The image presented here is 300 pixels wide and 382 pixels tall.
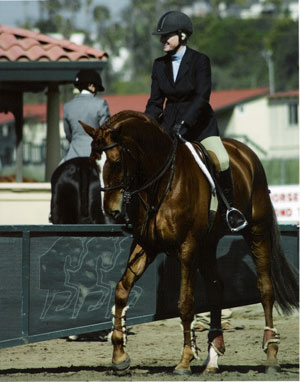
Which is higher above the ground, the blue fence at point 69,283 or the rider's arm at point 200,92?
the rider's arm at point 200,92

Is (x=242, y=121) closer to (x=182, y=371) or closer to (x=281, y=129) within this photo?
(x=281, y=129)

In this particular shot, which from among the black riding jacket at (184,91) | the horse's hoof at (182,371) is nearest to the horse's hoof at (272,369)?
the horse's hoof at (182,371)

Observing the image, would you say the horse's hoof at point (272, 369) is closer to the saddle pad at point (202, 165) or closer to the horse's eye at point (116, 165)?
the saddle pad at point (202, 165)

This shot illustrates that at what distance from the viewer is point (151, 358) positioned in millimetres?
9070

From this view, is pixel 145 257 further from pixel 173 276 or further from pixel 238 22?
pixel 238 22

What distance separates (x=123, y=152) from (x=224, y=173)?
1.28 meters

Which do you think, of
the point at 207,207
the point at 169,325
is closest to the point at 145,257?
the point at 207,207

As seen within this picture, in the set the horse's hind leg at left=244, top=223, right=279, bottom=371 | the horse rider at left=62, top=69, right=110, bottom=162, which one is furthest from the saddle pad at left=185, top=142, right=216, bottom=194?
the horse rider at left=62, top=69, right=110, bottom=162

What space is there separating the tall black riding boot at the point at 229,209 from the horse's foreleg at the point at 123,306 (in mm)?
827

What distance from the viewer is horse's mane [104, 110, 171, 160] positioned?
7.44 metres

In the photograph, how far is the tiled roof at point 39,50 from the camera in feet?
47.8

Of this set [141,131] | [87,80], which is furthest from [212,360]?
[87,80]

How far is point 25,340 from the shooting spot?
817 centimetres

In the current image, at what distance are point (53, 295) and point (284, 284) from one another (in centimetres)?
223
